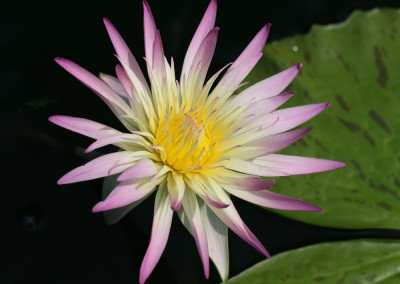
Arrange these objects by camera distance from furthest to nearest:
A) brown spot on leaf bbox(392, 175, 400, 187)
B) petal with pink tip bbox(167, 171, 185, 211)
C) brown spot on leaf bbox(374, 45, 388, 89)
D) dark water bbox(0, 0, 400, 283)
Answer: brown spot on leaf bbox(374, 45, 388, 89) < brown spot on leaf bbox(392, 175, 400, 187) < dark water bbox(0, 0, 400, 283) < petal with pink tip bbox(167, 171, 185, 211)

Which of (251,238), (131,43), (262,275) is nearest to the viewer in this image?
(251,238)

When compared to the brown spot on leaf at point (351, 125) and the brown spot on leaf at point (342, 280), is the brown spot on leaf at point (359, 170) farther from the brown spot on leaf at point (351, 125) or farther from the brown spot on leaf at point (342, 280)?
the brown spot on leaf at point (342, 280)

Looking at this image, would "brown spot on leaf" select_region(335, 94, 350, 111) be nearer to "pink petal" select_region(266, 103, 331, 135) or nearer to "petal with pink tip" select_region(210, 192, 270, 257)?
"pink petal" select_region(266, 103, 331, 135)

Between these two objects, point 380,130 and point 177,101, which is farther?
point 380,130

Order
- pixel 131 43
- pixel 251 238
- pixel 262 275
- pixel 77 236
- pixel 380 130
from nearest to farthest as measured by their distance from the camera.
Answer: pixel 251 238
pixel 262 275
pixel 77 236
pixel 380 130
pixel 131 43

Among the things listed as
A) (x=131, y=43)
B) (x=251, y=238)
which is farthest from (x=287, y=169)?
(x=131, y=43)

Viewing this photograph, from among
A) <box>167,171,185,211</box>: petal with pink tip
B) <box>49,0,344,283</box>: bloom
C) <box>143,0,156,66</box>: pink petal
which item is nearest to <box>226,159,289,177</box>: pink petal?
<box>49,0,344,283</box>: bloom

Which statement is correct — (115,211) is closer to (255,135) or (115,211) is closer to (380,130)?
(255,135)
